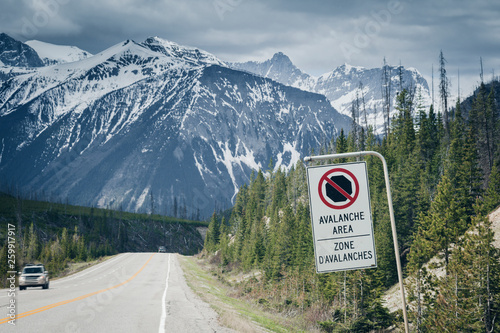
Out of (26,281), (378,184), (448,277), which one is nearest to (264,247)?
(378,184)

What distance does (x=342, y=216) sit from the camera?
10.5m

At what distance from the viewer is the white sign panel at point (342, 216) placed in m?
10.3

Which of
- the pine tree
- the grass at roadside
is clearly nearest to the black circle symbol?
the grass at roadside

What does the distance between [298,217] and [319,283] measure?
25451mm

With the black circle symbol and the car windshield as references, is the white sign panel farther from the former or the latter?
the car windshield

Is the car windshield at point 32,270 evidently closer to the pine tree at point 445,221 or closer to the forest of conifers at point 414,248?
the forest of conifers at point 414,248

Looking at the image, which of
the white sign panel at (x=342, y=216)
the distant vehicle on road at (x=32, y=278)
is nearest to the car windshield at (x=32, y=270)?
the distant vehicle on road at (x=32, y=278)

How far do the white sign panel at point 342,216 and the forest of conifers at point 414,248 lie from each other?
34.8m

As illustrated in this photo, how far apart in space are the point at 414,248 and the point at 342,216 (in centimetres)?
4906

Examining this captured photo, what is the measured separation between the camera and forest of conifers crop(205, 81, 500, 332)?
136ft

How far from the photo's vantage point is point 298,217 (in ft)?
276

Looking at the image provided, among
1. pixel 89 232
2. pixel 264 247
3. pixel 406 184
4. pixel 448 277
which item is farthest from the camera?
pixel 89 232

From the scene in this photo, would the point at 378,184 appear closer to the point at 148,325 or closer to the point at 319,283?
the point at 319,283

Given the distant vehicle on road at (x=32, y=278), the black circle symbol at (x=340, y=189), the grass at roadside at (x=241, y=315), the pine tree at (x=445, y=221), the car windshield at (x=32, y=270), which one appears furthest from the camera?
the pine tree at (x=445, y=221)
